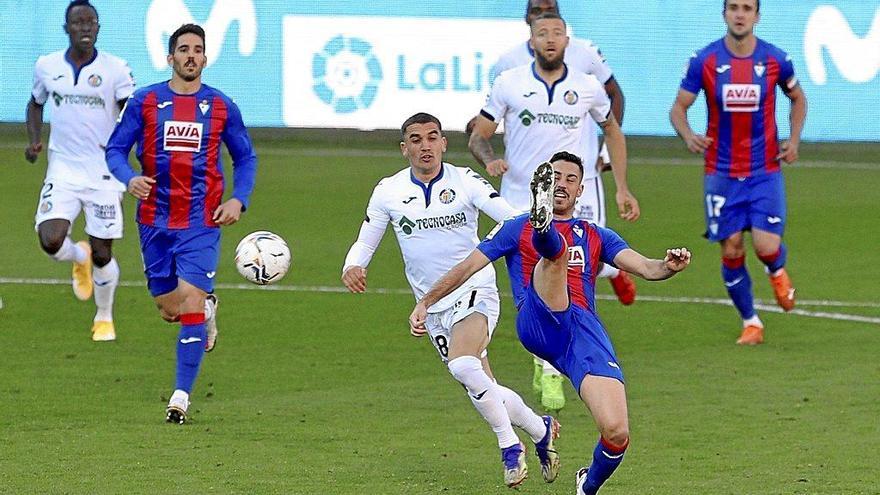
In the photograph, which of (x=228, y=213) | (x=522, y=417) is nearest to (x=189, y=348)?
(x=228, y=213)

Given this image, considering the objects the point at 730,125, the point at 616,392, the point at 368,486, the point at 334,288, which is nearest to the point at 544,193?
the point at 616,392

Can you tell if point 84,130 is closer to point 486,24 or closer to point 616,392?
point 616,392

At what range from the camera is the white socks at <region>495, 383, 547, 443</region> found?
363 inches

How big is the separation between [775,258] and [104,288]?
208 inches

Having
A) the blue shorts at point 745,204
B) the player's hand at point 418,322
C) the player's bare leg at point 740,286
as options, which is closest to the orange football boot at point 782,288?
the player's bare leg at point 740,286

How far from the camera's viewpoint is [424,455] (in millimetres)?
9766

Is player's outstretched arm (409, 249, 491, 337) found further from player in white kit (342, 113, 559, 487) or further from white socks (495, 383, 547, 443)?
white socks (495, 383, 547, 443)

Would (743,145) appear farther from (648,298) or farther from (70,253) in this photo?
(70,253)

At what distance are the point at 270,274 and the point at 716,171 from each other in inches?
185

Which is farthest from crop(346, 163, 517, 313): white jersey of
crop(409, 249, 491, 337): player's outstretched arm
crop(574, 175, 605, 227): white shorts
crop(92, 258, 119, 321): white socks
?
crop(92, 258, 119, 321): white socks

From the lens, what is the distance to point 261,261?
10.5m

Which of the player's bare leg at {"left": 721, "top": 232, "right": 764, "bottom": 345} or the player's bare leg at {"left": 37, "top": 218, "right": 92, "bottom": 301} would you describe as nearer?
the player's bare leg at {"left": 37, "top": 218, "right": 92, "bottom": 301}

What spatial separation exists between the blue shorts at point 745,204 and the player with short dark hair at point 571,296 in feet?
17.1

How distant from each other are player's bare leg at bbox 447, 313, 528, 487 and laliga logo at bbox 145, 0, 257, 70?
1689cm
